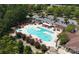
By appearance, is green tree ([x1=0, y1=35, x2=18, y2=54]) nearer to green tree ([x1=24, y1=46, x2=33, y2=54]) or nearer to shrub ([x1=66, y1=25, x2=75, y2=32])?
green tree ([x1=24, y1=46, x2=33, y2=54])

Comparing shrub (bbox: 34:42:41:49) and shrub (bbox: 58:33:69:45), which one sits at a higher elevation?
shrub (bbox: 58:33:69:45)

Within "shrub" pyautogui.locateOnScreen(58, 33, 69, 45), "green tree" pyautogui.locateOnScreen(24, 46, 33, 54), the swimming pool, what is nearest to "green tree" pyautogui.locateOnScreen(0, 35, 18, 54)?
"green tree" pyautogui.locateOnScreen(24, 46, 33, 54)

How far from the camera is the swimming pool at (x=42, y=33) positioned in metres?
3.03

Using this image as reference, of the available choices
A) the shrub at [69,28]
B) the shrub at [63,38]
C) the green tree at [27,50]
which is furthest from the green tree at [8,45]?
the shrub at [69,28]

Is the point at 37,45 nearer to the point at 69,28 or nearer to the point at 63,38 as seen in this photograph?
the point at 63,38

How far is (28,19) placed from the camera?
10.1 ft

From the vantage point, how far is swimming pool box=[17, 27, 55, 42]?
3.03m

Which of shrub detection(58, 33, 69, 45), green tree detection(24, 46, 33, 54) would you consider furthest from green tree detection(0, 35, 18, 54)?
shrub detection(58, 33, 69, 45)

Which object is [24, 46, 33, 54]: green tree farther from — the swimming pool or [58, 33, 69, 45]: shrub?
[58, 33, 69, 45]: shrub

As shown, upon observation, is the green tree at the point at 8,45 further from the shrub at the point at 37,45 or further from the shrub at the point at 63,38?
the shrub at the point at 63,38

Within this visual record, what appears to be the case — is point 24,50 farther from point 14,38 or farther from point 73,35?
point 73,35

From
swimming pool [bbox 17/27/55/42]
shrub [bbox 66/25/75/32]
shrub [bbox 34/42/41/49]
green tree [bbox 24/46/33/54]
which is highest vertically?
shrub [bbox 66/25/75/32]

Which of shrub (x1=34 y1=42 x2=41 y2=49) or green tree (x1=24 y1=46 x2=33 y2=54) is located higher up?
shrub (x1=34 y1=42 x2=41 y2=49)
